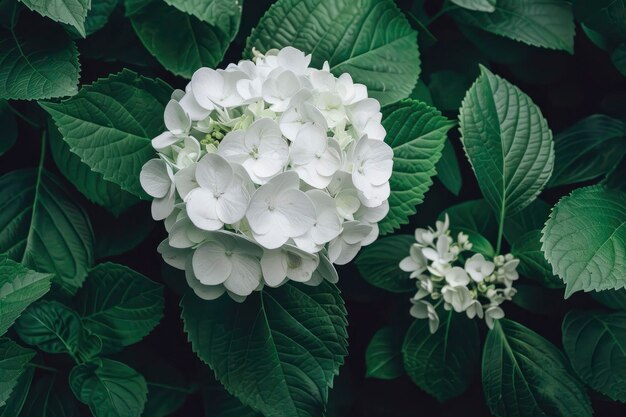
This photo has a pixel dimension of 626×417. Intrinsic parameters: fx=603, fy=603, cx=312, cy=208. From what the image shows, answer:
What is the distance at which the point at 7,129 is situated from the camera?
1.08 meters

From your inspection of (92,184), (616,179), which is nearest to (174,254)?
(92,184)

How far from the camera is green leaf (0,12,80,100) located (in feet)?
3.06

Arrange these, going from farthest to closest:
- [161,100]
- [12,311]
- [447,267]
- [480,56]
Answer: [480,56] → [447,267] → [161,100] → [12,311]

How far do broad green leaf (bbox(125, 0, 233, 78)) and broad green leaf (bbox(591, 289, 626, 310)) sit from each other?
83 centimetres

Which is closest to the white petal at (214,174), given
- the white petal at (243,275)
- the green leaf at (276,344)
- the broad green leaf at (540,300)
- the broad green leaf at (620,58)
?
the white petal at (243,275)

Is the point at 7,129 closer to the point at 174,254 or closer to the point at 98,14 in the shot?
the point at 98,14

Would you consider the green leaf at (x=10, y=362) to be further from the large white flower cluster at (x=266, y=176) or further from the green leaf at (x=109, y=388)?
the large white flower cluster at (x=266, y=176)

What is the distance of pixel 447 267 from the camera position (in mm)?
1126

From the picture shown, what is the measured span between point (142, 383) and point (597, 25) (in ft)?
3.55

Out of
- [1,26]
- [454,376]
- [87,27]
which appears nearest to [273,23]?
[87,27]

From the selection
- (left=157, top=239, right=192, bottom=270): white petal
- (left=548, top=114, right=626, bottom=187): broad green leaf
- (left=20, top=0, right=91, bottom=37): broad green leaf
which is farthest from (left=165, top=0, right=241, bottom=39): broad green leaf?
(left=548, top=114, right=626, bottom=187): broad green leaf

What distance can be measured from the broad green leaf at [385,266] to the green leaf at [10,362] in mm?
603

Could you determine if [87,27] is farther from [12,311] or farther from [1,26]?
[12,311]

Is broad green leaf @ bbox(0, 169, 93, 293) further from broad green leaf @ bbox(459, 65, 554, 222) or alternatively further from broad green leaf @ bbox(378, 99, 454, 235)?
broad green leaf @ bbox(459, 65, 554, 222)
